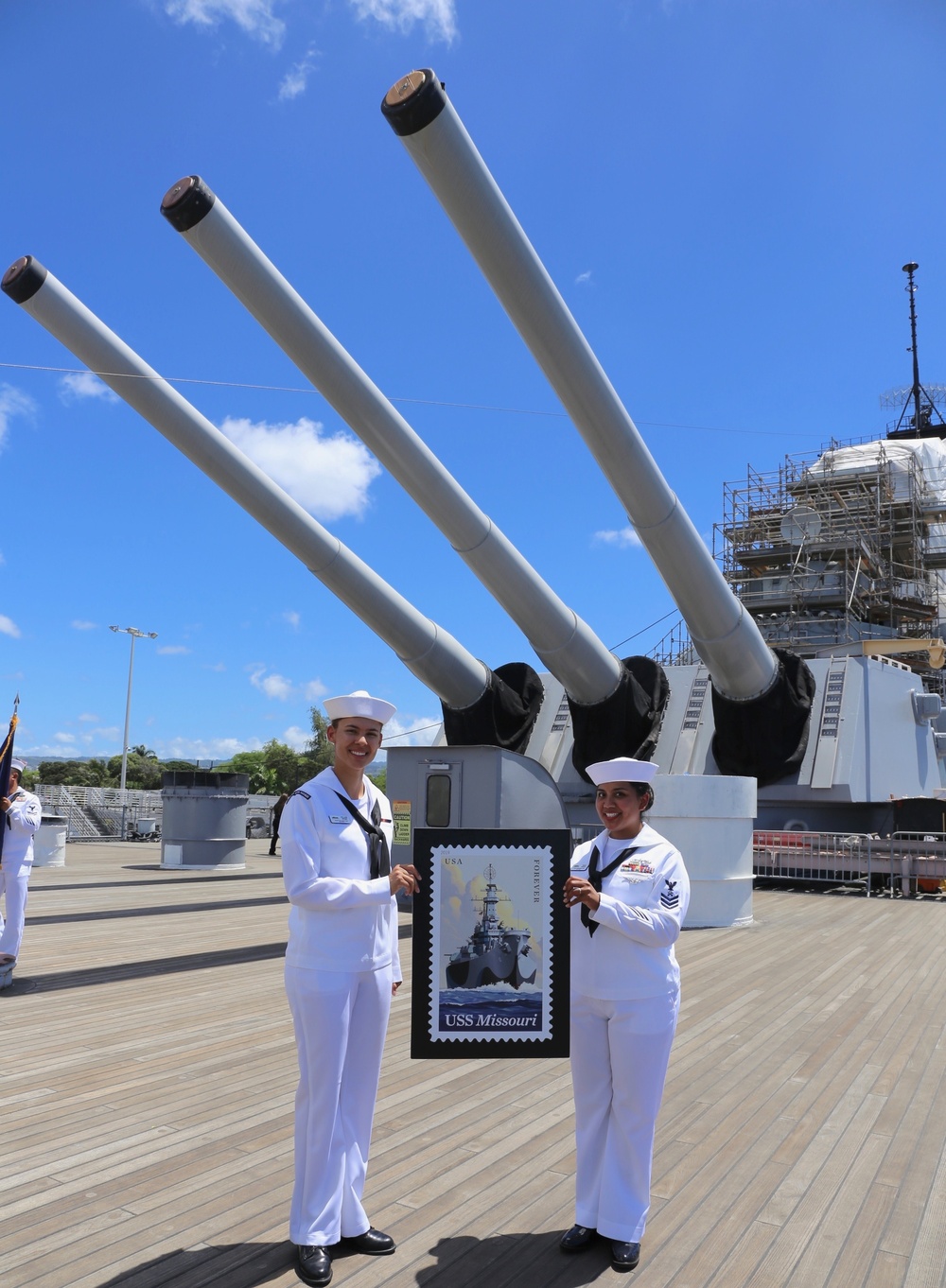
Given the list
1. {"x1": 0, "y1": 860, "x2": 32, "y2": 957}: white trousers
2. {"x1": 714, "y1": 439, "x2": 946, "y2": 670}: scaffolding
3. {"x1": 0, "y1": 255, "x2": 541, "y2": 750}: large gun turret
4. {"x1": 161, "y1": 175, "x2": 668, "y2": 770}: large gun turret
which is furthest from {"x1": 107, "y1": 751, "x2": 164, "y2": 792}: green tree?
{"x1": 0, "y1": 860, "x2": 32, "y2": 957}: white trousers

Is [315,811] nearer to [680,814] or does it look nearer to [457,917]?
[457,917]

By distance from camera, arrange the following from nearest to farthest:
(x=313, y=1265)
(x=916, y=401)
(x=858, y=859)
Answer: (x=313, y=1265), (x=858, y=859), (x=916, y=401)

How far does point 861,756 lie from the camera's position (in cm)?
1219

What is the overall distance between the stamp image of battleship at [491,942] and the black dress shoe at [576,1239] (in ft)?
1.83

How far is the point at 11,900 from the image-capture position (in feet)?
19.2

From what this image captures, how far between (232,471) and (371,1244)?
7.74 metres

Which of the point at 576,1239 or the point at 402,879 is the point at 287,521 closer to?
the point at 402,879

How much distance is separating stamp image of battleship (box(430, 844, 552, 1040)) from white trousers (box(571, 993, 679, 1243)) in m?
0.15

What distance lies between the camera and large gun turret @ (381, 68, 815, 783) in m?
5.77

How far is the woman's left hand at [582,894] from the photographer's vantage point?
8.48ft

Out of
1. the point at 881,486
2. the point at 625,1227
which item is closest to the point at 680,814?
the point at 625,1227

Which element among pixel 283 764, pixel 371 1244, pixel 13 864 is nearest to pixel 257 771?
pixel 283 764

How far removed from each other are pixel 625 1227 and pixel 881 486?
96.7 ft

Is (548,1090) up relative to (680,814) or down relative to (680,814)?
down
